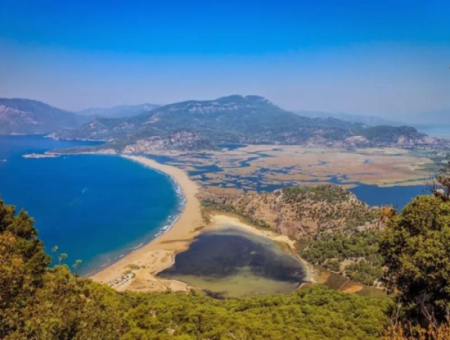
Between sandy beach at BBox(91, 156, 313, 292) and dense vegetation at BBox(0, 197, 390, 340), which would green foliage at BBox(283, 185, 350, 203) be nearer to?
sandy beach at BBox(91, 156, 313, 292)

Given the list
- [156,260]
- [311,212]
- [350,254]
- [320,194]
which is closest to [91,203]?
[156,260]

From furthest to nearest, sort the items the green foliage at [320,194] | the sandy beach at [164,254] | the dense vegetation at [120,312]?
the green foliage at [320,194] < the sandy beach at [164,254] < the dense vegetation at [120,312]

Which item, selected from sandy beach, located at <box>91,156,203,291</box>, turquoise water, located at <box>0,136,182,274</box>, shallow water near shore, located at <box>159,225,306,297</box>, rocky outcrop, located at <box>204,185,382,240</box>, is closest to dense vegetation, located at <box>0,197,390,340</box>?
shallow water near shore, located at <box>159,225,306,297</box>

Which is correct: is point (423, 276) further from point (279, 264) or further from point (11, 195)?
point (11, 195)

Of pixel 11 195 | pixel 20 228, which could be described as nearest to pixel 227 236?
pixel 20 228

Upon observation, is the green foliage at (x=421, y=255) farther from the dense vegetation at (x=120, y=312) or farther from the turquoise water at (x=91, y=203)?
the turquoise water at (x=91, y=203)

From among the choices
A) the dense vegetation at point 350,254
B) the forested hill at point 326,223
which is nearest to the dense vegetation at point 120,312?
the dense vegetation at point 350,254
